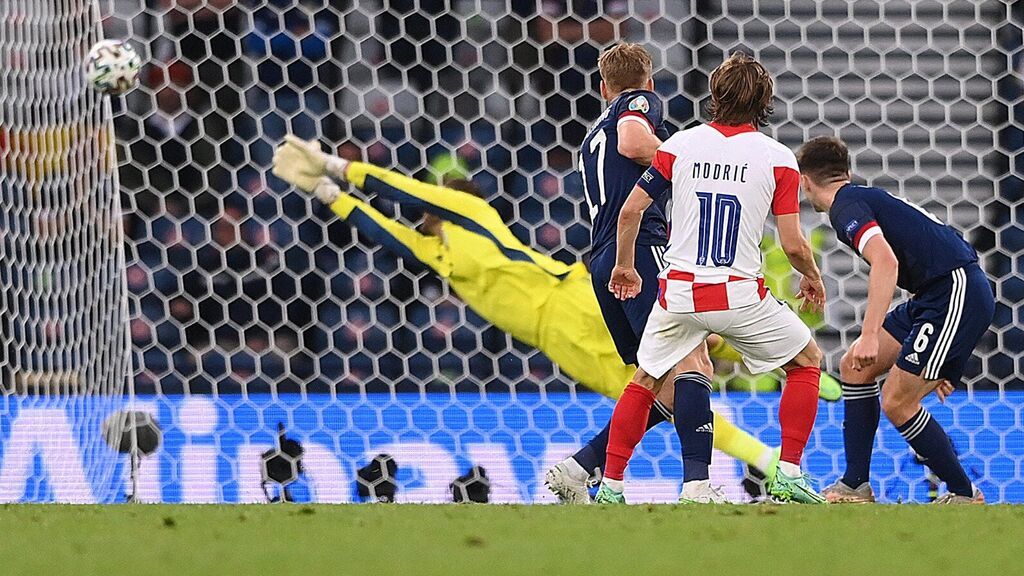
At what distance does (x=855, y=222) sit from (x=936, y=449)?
72 cm

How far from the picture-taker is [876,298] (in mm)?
3730

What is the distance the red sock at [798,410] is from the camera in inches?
145

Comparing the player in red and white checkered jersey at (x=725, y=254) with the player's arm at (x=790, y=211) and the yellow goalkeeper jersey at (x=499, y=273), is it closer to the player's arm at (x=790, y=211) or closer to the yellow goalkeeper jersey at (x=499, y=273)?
the player's arm at (x=790, y=211)

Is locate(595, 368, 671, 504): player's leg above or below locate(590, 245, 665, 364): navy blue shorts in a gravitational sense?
below

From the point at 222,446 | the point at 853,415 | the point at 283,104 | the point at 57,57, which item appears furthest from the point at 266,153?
the point at 853,415

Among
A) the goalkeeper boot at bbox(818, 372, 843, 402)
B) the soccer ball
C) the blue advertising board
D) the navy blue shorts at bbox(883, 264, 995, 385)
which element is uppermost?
the soccer ball

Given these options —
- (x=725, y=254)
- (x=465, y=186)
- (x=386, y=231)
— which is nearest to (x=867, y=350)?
(x=725, y=254)

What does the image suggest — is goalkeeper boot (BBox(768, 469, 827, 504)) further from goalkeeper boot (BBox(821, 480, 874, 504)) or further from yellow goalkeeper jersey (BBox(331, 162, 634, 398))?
yellow goalkeeper jersey (BBox(331, 162, 634, 398))

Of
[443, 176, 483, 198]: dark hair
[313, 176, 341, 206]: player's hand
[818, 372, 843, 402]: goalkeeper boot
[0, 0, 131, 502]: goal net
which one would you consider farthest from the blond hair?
[0, 0, 131, 502]: goal net

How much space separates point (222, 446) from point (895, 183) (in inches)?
123

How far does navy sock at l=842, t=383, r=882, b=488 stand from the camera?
4168mm

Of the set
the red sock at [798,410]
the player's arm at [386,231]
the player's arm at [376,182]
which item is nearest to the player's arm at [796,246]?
the red sock at [798,410]

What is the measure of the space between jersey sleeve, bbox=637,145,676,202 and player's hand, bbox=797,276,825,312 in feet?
1.40

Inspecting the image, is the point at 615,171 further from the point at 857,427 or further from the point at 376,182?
the point at 376,182
